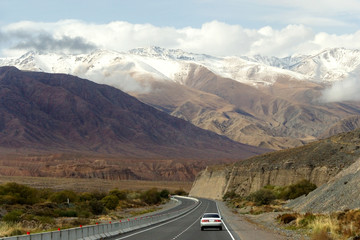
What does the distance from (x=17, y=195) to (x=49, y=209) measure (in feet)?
37.3

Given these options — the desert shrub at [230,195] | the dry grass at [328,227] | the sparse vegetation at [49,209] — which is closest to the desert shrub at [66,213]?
the sparse vegetation at [49,209]

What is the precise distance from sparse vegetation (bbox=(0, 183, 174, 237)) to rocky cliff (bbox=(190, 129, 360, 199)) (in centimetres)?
1726

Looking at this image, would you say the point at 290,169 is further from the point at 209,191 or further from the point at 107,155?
the point at 107,155

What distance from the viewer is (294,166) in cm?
8662

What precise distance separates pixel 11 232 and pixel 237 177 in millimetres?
82644

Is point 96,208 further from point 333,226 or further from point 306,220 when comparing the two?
point 333,226

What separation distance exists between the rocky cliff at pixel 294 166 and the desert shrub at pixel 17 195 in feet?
123

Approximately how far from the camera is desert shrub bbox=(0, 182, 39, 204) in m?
57.8

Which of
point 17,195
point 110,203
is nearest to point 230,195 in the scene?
point 110,203

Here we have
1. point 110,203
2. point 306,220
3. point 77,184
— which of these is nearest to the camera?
point 306,220

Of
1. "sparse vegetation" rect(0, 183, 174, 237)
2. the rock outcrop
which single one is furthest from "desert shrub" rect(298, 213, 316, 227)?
"sparse vegetation" rect(0, 183, 174, 237)

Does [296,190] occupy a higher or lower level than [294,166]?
lower

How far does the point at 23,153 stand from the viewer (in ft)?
599

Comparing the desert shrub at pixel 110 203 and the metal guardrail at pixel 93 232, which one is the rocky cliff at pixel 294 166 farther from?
the metal guardrail at pixel 93 232
